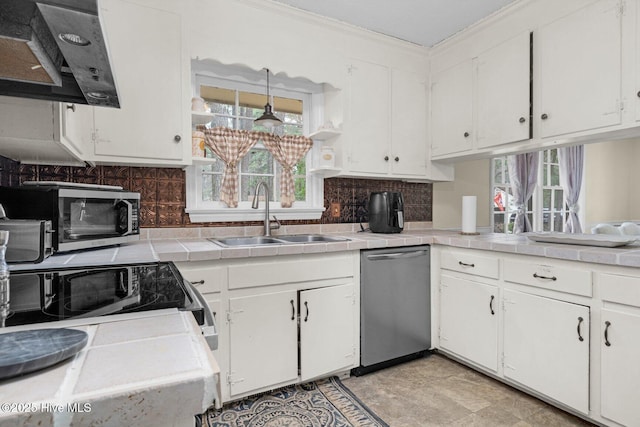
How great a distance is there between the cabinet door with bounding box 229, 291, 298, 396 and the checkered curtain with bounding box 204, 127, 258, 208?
2.77 ft

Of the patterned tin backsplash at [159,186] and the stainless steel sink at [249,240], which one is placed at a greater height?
the patterned tin backsplash at [159,186]

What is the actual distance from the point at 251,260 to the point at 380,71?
1839mm

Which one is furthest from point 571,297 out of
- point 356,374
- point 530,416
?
point 356,374

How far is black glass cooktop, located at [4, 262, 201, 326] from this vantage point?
0.70m

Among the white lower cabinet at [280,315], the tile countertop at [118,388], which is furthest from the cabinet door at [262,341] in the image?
the tile countertop at [118,388]

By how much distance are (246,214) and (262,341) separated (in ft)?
3.08

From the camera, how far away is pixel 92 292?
869mm

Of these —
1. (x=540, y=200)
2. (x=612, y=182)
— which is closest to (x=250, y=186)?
(x=540, y=200)

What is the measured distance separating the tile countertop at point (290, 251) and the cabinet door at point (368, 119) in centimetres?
A: 66

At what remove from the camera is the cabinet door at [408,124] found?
2850 millimetres

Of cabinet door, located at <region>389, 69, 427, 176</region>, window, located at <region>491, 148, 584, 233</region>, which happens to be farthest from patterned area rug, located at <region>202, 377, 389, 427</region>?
window, located at <region>491, 148, 584, 233</region>

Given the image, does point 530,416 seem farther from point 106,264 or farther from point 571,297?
point 106,264

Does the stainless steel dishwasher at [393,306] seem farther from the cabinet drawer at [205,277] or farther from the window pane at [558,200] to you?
the window pane at [558,200]

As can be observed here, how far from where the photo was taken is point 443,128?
9.52 feet
